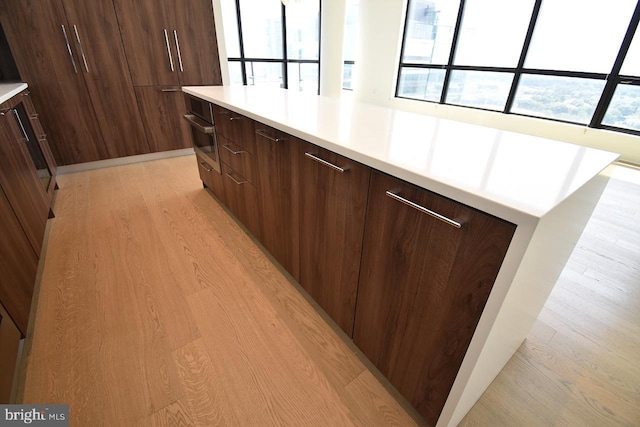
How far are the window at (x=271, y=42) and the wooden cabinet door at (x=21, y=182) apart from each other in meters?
3.13

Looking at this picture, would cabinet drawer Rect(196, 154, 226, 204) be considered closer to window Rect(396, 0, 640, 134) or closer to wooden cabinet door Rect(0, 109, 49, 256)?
wooden cabinet door Rect(0, 109, 49, 256)

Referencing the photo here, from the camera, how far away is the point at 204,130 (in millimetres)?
2023

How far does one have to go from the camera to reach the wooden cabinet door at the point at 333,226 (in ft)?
3.09

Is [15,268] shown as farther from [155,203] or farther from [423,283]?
[423,283]

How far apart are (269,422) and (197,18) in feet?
12.2

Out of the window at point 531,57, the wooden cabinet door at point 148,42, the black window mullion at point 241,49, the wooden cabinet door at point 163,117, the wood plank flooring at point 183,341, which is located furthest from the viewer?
the black window mullion at point 241,49

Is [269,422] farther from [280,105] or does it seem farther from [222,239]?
[280,105]

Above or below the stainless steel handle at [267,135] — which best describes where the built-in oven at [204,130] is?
below

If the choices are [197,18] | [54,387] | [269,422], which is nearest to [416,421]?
[269,422]

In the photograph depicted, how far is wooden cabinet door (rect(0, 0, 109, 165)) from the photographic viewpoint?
238 cm

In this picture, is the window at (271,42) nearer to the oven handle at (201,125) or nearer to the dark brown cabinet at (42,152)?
the oven handle at (201,125)

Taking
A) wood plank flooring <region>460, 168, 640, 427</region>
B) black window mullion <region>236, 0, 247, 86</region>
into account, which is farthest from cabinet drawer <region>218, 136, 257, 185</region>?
black window mullion <region>236, 0, 247, 86</region>

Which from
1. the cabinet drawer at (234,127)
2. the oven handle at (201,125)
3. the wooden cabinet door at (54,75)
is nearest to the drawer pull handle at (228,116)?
the cabinet drawer at (234,127)

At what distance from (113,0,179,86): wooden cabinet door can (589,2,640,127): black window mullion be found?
198 inches
